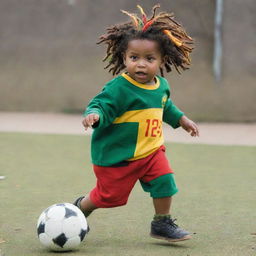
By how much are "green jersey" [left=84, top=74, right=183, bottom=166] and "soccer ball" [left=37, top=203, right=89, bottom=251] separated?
38 cm

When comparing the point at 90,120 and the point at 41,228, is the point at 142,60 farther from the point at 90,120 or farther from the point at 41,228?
the point at 41,228

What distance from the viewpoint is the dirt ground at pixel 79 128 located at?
1020cm

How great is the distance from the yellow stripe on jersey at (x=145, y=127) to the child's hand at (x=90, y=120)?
1.00 feet

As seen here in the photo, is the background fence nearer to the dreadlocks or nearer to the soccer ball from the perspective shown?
→ the dreadlocks

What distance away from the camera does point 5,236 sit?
4656mm

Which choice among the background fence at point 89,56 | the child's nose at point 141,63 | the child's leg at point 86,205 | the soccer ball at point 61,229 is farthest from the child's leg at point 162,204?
the background fence at point 89,56

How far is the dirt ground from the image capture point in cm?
1020

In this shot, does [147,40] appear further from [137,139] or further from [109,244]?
[109,244]

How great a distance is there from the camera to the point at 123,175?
449 cm

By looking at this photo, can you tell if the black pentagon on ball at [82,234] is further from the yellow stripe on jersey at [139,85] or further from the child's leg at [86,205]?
the yellow stripe on jersey at [139,85]

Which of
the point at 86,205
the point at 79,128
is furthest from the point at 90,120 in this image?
the point at 79,128

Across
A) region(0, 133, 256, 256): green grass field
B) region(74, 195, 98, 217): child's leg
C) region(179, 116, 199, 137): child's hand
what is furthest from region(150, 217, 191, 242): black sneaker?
region(179, 116, 199, 137): child's hand

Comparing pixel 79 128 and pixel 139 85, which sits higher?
pixel 139 85

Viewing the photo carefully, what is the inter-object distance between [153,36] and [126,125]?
55 cm
